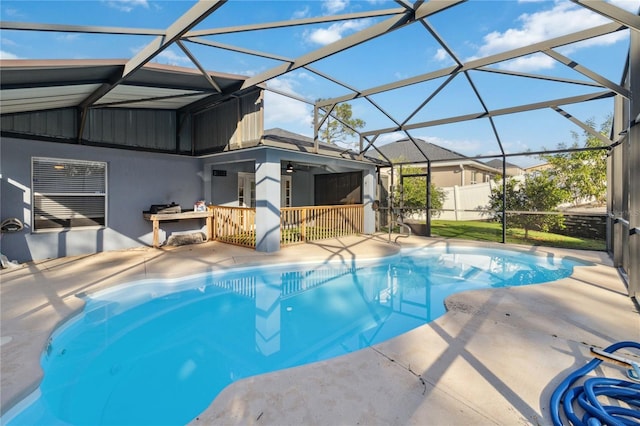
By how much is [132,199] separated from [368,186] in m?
7.61

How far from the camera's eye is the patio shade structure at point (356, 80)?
153 inches

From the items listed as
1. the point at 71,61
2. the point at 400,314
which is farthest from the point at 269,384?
the point at 71,61

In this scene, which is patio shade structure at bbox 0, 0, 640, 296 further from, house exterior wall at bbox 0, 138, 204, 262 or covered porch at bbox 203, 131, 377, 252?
covered porch at bbox 203, 131, 377, 252

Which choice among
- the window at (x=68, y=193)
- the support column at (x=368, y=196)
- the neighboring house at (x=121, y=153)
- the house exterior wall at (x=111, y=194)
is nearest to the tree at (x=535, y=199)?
the support column at (x=368, y=196)

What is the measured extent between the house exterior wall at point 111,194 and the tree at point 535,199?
33.1 ft

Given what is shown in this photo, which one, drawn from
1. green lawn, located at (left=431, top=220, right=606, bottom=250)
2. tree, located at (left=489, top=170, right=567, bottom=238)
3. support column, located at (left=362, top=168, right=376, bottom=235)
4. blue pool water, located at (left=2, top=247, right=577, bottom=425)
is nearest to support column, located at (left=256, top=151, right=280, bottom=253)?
blue pool water, located at (left=2, top=247, right=577, bottom=425)

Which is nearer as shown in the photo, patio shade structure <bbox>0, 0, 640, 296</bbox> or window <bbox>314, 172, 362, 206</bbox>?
patio shade structure <bbox>0, 0, 640, 296</bbox>

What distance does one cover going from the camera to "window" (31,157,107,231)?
6.63 meters

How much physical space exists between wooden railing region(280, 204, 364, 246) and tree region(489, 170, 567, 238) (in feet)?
15.3

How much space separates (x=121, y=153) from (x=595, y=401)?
30.8ft

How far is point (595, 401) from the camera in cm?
214

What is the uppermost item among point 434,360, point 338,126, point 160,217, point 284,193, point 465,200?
point 338,126

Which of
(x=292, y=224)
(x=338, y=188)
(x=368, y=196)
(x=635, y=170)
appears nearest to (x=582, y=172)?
(x=368, y=196)

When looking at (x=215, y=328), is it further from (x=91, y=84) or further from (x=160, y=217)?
(x=160, y=217)
